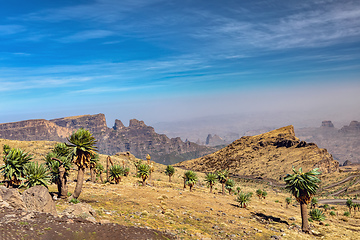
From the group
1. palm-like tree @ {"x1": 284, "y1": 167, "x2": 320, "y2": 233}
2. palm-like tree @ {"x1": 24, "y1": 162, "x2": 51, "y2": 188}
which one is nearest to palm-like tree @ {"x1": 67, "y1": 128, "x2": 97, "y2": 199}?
palm-like tree @ {"x1": 24, "y1": 162, "x2": 51, "y2": 188}

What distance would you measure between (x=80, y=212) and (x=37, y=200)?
4.38 metres

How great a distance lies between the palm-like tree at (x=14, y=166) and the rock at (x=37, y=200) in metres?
9.30

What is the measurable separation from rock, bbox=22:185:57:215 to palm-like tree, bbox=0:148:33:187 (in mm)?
9296

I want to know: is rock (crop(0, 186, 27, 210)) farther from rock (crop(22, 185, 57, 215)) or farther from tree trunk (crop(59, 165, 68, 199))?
tree trunk (crop(59, 165, 68, 199))

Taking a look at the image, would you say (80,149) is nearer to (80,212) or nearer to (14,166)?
(14,166)

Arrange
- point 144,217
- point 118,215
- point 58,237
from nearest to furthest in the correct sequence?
1. point 58,237
2. point 118,215
3. point 144,217

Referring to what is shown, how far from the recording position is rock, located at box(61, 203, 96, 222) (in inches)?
960

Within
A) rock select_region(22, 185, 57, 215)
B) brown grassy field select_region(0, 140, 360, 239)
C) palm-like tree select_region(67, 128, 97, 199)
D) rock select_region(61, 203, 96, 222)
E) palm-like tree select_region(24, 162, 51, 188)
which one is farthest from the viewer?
palm-like tree select_region(67, 128, 97, 199)

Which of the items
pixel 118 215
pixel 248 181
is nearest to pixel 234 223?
pixel 118 215

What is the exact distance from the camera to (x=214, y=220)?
38562 millimetres

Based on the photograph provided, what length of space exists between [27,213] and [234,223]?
30.0m

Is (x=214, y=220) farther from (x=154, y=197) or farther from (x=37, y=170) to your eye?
(x=37, y=170)

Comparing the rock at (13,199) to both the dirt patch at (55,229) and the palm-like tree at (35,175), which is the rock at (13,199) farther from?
the palm-like tree at (35,175)

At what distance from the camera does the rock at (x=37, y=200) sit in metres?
23.7
